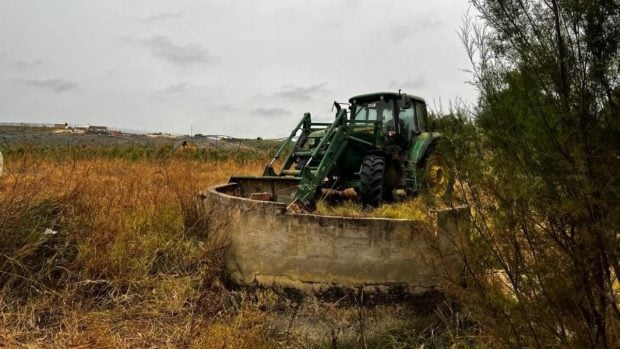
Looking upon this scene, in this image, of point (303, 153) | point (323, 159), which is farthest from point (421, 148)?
point (323, 159)

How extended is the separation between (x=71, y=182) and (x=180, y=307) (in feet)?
9.12

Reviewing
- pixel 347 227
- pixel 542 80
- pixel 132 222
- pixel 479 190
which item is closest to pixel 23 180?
pixel 132 222

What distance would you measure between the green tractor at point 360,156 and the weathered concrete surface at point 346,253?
0.76m

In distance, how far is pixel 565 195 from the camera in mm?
2479

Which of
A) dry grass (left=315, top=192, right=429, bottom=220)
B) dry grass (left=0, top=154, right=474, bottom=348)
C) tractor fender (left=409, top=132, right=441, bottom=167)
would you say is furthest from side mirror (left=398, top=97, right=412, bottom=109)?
dry grass (left=315, top=192, right=429, bottom=220)

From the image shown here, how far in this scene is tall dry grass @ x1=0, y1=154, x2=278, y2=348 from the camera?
4621 millimetres

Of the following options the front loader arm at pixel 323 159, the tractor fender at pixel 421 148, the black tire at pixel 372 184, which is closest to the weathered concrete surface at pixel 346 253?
the front loader arm at pixel 323 159

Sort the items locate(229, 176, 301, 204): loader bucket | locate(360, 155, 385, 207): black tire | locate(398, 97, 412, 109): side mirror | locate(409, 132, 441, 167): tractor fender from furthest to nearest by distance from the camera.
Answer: locate(409, 132, 441, 167): tractor fender < locate(398, 97, 412, 109): side mirror < locate(229, 176, 301, 204): loader bucket < locate(360, 155, 385, 207): black tire

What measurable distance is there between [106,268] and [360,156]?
12.5 ft

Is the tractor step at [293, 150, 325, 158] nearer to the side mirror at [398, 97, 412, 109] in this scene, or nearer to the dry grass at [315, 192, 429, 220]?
the dry grass at [315, 192, 429, 220]

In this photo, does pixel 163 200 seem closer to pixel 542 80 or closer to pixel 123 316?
pixel 123 316

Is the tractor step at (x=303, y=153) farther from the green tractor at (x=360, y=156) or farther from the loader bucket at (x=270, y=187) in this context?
the loader bucket at (x=270, y=187)

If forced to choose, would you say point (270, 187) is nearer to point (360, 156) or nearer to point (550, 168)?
point (360, 156)

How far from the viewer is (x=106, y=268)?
557cm
